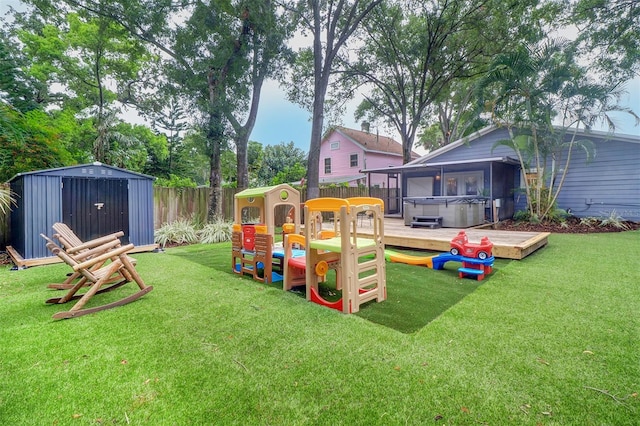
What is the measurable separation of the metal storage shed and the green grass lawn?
2515 mm

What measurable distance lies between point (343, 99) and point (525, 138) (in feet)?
32.1

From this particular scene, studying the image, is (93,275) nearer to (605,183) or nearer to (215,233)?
(215,233)

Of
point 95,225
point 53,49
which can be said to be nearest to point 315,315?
point 95,225

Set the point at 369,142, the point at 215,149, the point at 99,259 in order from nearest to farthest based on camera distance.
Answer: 1. the point at 99,259
2. the point at 215,149
3. the point at 369,142

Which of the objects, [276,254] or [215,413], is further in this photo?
[276,254]

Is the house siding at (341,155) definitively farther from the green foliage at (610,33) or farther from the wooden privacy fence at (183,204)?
the wooden privacy fence at (183,204)

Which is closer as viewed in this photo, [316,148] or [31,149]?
[31,149]

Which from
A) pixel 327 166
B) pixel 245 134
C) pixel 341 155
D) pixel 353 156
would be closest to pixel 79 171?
pixel 245 134

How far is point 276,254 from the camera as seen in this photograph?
499 centimetres

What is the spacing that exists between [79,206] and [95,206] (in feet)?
0.95

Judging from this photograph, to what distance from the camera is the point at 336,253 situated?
4180mm

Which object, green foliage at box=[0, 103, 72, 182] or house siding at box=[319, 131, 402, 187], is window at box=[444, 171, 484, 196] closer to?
house siding at box=[319, 131, 402, 187]

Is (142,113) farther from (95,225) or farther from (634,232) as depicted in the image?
(634,232)

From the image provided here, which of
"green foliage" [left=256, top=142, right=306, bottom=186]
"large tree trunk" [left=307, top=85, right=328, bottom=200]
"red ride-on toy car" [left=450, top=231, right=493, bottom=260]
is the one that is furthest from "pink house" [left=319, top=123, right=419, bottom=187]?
"red ride-on toy car" [left=450, top=231, right=493, bottom=260]
